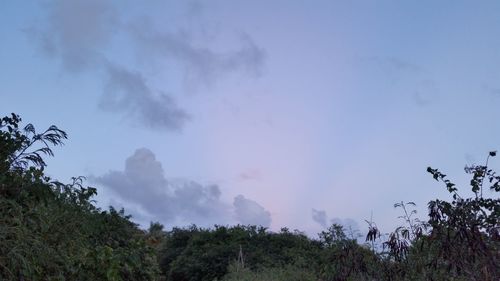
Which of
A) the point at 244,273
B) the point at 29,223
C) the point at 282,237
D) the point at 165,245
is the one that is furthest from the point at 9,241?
the point at 165,245

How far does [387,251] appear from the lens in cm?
552

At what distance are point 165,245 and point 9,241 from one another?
27162 mm

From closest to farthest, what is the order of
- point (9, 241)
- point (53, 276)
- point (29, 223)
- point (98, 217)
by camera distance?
point (9, 241) < point (29, 223) < point (53, 276) < point (98, 217)

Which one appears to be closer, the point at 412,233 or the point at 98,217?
the point at 412,233

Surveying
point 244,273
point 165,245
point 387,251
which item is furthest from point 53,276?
point 165,245

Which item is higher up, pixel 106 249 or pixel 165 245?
pixel 165 245

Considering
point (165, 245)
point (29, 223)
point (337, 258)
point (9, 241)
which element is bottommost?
point (9, 241)

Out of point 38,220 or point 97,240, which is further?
point 97,240

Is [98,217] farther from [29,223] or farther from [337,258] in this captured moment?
[337,258]

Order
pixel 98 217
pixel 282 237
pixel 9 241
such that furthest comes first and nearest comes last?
pixel 282 237, pixel 98 217, pixel 9 241

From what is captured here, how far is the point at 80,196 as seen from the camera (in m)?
6.28

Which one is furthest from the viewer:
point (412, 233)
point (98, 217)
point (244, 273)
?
point (244, 273)

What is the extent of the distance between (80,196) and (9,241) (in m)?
1.65

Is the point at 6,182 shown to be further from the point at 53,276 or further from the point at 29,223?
the point at 53,276
